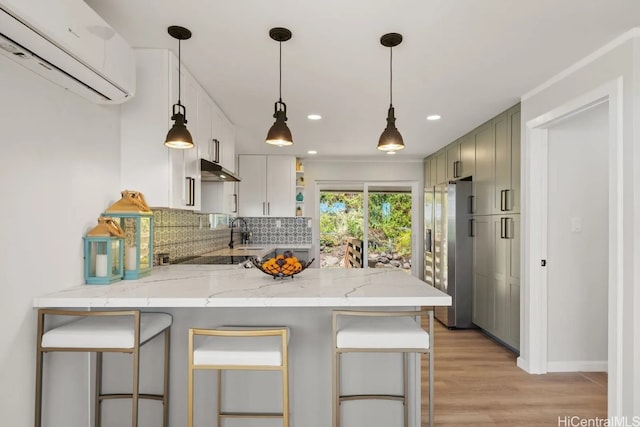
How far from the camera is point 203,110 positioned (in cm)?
311

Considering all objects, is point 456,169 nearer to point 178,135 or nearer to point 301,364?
point 301,364

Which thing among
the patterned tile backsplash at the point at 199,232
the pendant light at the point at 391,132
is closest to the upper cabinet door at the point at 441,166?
the patterned tile backsplash at the point at 199,232

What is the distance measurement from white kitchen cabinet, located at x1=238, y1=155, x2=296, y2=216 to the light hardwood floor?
11.0ft

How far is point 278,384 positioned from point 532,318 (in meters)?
2.32

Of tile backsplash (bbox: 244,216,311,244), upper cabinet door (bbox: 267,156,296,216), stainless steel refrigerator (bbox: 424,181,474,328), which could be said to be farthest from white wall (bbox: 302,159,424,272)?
stainless steel refrigerator (bbox: 424,181,474,328)

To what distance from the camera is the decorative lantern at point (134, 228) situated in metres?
2.25

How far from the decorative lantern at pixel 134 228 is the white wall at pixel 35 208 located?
0.15 meters

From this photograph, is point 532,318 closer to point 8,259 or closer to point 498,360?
point 498,360

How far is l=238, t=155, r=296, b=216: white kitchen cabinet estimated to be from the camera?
6.16 m

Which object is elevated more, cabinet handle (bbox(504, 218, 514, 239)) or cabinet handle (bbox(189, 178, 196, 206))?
cabinet handle (bbox(189, 178, 196, 206))

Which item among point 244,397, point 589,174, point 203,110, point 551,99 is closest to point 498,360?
point 589,174

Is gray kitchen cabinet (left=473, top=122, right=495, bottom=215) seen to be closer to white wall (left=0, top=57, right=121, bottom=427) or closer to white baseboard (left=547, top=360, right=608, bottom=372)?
white baseboard (left=547, top=360, right=608, bottom=372)

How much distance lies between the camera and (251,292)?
1.86 meters

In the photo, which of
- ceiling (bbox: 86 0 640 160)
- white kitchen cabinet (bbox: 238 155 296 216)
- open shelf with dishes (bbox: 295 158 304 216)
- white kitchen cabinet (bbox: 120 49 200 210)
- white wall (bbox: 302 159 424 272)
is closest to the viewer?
ceiling (bbox: 86 0 640 160)
